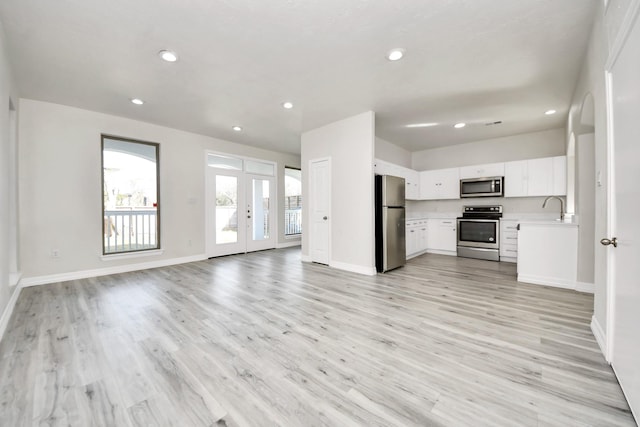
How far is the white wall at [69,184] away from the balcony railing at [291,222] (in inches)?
116

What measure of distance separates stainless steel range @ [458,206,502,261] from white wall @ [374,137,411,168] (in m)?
1.88

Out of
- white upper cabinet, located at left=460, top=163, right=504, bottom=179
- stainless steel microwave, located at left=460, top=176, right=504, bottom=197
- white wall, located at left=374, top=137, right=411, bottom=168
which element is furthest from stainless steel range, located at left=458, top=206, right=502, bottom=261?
white wall, located at left=374, top=137, right=411, bottom=168

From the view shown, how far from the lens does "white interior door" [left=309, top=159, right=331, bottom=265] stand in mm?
4785

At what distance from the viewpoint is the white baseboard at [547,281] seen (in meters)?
3.33

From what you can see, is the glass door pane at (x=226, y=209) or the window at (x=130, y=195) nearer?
the window at (x=130, y=195)

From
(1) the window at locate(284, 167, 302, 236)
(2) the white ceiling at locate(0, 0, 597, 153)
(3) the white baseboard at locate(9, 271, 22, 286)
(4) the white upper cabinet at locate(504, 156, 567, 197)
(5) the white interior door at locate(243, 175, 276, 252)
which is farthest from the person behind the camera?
(1) the window at locate(284, 167, 302, 236)

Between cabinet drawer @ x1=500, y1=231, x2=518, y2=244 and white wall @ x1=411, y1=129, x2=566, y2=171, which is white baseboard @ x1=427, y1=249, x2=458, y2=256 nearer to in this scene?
cabinet drawer @ x1=500, y1=231, x2=518, y2=244

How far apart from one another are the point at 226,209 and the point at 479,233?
5.60m

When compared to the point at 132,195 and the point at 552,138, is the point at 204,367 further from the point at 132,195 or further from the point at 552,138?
the point at 552,138

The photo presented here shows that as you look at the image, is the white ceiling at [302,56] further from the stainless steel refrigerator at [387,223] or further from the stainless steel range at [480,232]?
the stainless steel range at [480,232]

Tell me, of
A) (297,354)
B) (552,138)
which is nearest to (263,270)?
(297,354)

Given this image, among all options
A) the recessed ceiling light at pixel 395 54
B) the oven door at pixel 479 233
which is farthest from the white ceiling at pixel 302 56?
the oven door at pixel 479 233

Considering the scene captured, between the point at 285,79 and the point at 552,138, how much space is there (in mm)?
5438

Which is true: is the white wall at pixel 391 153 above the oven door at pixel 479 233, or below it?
above
